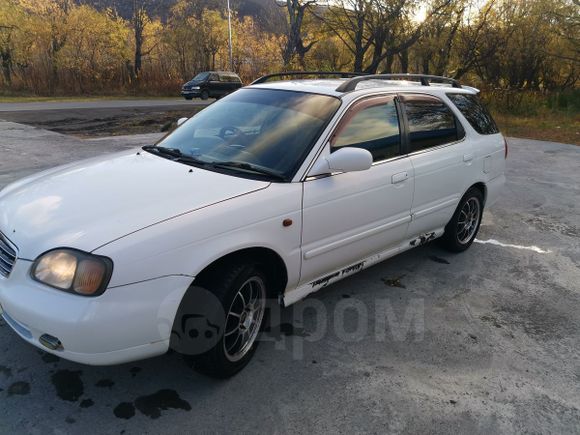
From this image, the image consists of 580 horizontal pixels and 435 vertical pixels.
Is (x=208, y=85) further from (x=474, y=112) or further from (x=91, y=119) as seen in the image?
(x=474, y=112)

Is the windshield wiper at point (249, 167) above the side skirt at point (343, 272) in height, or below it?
above

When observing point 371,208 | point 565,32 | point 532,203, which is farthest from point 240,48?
point 371,208

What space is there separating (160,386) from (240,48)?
42.9m

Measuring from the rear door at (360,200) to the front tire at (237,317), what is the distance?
37 centimetres

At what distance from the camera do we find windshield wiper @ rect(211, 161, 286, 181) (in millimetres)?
2879

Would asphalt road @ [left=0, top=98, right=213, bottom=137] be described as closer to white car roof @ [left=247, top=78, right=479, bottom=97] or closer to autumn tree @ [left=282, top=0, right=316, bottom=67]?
white car roof @ [left=247, top=78, right=479, bottom=97]

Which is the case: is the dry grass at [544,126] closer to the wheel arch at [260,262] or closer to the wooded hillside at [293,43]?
the wooded hillside at [293,43]

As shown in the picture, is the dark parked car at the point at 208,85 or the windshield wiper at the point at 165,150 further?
the dark parked car at the point at 208,85

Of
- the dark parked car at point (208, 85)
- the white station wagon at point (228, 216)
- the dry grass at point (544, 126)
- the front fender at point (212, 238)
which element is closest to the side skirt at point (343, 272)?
the white station wagon at point (228, 216)

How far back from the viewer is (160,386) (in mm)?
2619

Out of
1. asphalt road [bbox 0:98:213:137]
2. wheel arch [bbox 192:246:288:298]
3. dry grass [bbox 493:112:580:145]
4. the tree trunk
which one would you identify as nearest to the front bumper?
wheel arch [bbox 192:246:288:298]

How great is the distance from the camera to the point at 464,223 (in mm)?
4660

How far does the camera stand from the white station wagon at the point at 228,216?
2184 millimetres

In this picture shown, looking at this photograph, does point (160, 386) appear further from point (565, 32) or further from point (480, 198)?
point (565, 32)
